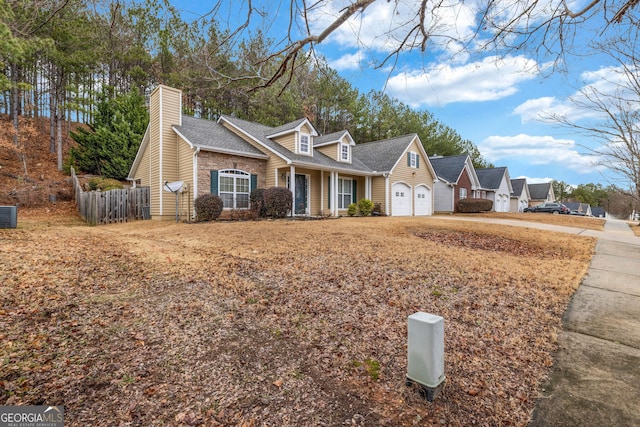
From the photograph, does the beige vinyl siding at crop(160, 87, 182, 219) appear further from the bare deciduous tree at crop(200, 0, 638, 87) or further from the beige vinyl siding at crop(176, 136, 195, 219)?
the bare deciduous tree at crop(200, 0, 638, 87)

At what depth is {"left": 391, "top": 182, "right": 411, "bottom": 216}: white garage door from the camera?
19.5 meters

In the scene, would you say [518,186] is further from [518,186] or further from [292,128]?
[292,128]

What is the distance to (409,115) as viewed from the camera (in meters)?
33.0

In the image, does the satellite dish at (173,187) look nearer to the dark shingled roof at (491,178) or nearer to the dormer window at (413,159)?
the dormer window at (413,159)

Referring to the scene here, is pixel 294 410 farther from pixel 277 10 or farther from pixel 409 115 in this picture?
pixel 409 115

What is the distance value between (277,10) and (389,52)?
54.9 inches

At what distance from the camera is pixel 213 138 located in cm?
1423

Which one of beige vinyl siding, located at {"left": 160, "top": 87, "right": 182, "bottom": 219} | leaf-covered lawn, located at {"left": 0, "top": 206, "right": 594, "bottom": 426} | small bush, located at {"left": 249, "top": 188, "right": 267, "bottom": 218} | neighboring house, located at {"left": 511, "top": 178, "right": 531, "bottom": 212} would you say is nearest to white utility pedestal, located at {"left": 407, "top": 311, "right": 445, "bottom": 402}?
leaf-covered lawn, located at {"left": 0, "top": 206, "right": 594, "bottom": 426}

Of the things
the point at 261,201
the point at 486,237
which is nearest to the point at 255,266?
the point at 486,237

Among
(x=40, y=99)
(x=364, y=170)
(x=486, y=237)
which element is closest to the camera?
(x=486, y=237)

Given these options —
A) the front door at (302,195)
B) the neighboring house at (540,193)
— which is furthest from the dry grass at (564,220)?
the neighboring house at (540,193)

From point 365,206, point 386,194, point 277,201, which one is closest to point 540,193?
point 386,194

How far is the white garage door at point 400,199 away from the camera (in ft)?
63.9

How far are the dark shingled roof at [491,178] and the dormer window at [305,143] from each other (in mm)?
24369
